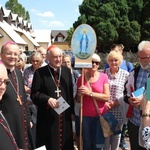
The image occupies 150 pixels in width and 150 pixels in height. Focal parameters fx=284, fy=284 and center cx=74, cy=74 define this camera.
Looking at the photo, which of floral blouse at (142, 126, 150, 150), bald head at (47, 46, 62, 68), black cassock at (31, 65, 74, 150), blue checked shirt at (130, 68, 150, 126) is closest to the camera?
floral blouse at (142, 126, 150, 150)

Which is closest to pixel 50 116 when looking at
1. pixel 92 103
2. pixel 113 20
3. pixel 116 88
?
pixel 92 103

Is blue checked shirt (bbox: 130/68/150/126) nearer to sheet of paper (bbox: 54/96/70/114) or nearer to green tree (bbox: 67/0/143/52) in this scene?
sheet of paper (bbox: 54/96/70/114)

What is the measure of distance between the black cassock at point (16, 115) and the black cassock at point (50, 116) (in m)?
0.40

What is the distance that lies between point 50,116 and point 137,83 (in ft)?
4.23

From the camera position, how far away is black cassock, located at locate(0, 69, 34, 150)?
333cm

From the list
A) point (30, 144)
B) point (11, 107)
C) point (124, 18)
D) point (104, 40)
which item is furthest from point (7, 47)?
point (124, 18)

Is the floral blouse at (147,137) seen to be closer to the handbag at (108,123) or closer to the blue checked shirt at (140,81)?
the blue checked shirt at (140,81)

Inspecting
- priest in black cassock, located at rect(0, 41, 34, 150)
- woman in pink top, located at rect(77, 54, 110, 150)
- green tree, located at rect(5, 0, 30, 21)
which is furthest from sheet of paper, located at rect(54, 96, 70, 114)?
green tree, located at rect(5, 0, 30, 21)

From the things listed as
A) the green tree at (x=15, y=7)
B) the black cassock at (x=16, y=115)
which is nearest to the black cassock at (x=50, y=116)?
the black cassock at (x=16, y=115)

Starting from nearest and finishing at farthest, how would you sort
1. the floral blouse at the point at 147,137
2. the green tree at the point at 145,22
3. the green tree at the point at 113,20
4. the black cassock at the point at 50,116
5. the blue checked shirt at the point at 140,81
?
the floral blouse at the point at 147,137, the blue checked shirt at the point at 140,81, the black cassock at the point at 50,116, the green tree at the point at 113,20, the green tree at the point at 145,22

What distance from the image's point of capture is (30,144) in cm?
367

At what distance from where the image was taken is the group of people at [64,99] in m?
3.41

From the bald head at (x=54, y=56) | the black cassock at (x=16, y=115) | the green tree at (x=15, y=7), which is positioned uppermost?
the green tree at (x=15, y=7)

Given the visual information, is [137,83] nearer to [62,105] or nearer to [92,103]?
[92,103]
